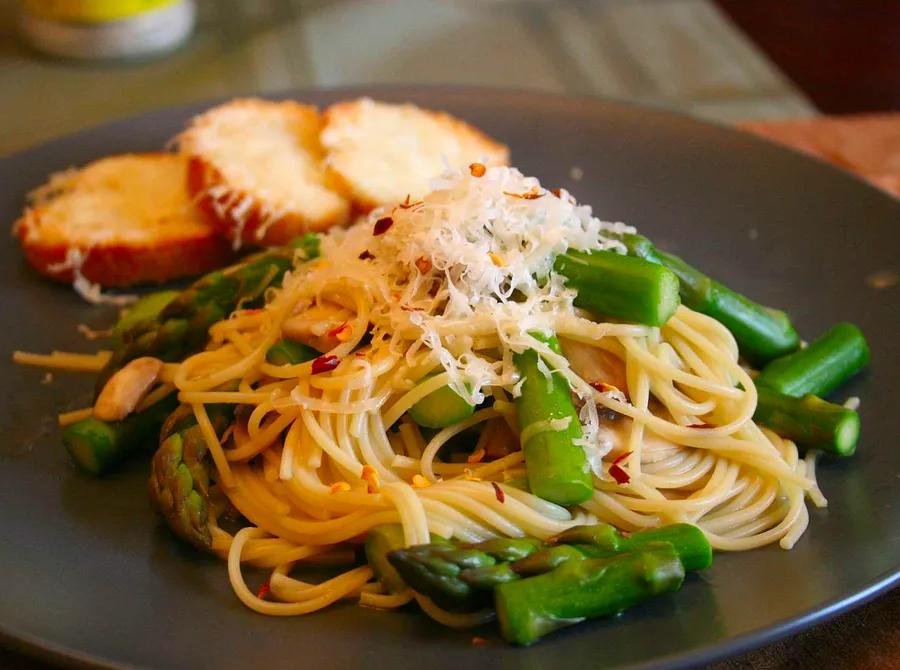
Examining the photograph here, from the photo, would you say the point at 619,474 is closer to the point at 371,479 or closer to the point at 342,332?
the point at 371,479

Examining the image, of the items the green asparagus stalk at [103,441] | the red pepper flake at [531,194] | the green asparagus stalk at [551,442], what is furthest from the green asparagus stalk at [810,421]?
the green asparagus stalk at [103,441]

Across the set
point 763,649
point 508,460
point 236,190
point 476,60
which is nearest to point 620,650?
point 763,649

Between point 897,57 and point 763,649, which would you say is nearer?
point 763,649

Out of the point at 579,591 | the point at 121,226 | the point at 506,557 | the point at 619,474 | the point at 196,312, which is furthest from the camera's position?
the point at 121,226

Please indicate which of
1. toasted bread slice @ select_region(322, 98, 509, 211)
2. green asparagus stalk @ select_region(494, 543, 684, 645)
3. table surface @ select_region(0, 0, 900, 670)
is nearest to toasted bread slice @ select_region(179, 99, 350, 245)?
toasted bread slice @ select_region(322, 98, 509, 211)

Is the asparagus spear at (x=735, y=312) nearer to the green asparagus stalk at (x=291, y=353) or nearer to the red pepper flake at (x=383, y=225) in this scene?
the red pepper flake at (x=383, y=225)

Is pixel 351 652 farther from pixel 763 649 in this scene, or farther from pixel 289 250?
pixel 289 250

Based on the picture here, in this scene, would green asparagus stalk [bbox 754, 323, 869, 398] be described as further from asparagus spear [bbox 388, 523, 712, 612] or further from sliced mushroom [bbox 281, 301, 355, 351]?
sliced mushroom [bbox 281, 301, 355, 351]

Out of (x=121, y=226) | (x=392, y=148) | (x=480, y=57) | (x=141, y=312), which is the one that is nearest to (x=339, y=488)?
(x=141, y=312)
